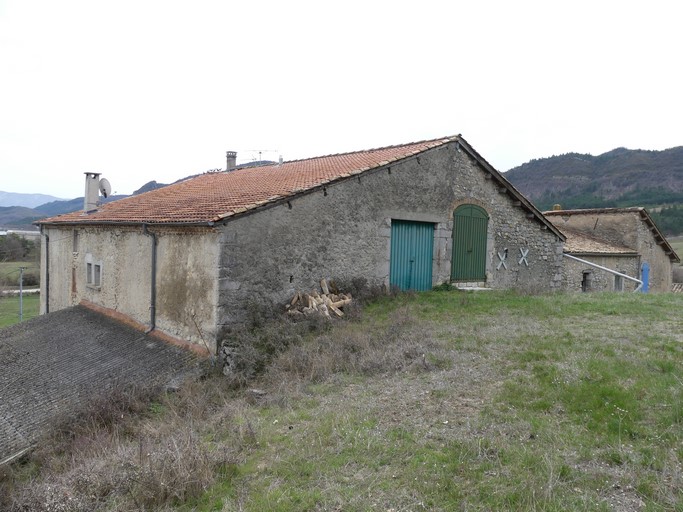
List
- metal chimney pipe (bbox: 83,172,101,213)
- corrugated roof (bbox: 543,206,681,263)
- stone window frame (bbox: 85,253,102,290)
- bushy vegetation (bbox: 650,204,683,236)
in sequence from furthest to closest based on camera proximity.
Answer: bushy vegetation (bbox: 650,204,683,236), corrugated roof (bbox: 543,206,681,263), metal chimney pipe (bbox: 83,172,101,213), stone window frame (bbox: 85,253,102,290)

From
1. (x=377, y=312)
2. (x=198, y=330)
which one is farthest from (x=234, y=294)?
(x=377, y=312)

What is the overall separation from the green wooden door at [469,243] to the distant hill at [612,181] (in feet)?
116

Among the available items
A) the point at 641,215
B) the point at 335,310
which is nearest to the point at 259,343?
the point at 335,310

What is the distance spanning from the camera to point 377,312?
404 inches

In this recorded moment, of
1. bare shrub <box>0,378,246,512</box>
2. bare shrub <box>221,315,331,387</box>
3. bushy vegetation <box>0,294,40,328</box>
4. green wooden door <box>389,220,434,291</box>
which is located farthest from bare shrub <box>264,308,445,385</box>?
bushy vegetation <box>0,294,40,328</box>

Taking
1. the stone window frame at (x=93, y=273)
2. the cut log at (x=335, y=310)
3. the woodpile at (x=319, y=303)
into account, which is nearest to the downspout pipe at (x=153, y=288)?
the woodpile at (x=319, y=303)

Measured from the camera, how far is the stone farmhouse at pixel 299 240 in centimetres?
920

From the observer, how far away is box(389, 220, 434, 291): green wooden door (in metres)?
12.1

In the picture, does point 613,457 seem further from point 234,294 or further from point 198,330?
point 198,330

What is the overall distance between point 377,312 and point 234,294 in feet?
10.2

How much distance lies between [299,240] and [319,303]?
54.2 inches

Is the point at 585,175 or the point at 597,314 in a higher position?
the point at 585,175

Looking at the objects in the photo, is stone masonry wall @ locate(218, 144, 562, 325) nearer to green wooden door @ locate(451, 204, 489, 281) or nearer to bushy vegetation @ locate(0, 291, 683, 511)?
green wooden door @ locate(451, 204, 489, 281)

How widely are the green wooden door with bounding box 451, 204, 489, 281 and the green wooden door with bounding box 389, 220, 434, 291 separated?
890mm
